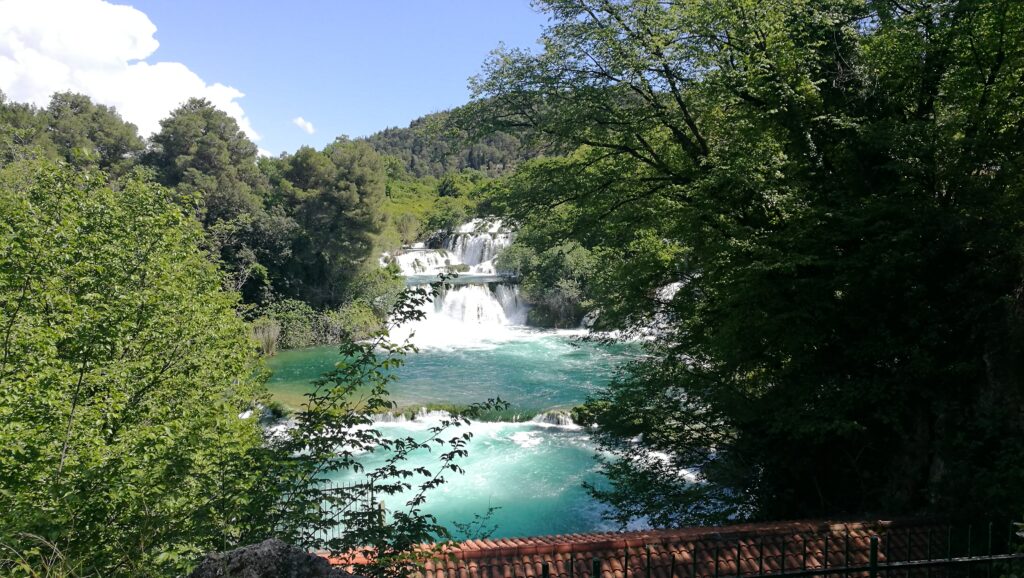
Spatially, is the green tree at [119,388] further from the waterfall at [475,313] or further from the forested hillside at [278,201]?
the forested hillside at [278,201]

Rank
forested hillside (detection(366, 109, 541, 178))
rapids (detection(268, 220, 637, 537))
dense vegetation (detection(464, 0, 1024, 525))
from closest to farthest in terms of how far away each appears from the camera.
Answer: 1. dense vegetation (detection(464, 0, 1024, 525))
2. rapids (detection(268, 220, 637, 537))
3. forested hillside (detection(366, 109, 541, 178))

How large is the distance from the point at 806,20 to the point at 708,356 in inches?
172

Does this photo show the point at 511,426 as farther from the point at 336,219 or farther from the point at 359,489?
the point at 336,219

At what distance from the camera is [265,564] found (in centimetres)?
242

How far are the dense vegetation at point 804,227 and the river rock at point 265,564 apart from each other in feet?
16.8

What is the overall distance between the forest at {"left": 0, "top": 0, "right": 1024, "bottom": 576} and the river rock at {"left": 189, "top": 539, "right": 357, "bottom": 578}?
981 millimetres

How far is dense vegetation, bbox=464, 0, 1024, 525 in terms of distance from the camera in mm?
5758

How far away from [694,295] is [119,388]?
6.96 m

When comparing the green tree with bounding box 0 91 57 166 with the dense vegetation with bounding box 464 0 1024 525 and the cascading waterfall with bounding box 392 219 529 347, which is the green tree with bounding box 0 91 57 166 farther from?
the dense vegetation with bounding box 464 0 1024 525

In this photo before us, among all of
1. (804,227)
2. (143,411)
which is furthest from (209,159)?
(804,227)

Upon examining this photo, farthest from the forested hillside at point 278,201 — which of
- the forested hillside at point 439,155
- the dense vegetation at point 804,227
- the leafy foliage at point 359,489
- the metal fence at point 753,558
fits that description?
the leafy foliage at point 359,489

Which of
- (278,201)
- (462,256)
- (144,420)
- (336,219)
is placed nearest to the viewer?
(144,420)

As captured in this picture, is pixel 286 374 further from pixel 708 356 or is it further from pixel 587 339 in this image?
pixel 708 356

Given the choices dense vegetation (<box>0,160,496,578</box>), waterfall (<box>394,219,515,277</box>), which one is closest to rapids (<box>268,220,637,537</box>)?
dense vegetation (<box>0,160,496,578</box>)
